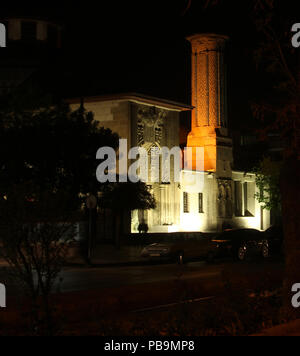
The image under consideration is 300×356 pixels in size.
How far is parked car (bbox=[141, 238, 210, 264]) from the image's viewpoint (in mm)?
33281

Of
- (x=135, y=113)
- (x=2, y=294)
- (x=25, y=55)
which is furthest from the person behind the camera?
(x=25, y=55)

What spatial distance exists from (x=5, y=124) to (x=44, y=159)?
2.58m

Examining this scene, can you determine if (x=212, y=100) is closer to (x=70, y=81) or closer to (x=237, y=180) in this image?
(x=237, y=180)

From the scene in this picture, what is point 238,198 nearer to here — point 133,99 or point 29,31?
point 133,99

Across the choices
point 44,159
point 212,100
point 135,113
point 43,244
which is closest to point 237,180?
point 212,100

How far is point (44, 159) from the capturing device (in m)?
35.8

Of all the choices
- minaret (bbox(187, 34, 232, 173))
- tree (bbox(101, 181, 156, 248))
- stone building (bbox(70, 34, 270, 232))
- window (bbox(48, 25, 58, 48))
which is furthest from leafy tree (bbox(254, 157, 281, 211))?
window (bbox(48, 25, 58, 48))

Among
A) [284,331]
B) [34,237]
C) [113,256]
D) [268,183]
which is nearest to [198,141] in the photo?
[268,183]

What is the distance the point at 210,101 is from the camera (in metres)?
62.7

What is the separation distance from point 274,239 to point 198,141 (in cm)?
2616

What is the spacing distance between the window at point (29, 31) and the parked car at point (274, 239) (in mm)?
27358

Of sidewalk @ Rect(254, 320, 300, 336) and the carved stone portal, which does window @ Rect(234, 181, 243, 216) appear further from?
sidewalk @ Rect(254, 320, 300, 336)

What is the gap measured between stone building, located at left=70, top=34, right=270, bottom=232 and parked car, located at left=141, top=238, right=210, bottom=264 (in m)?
15.9
